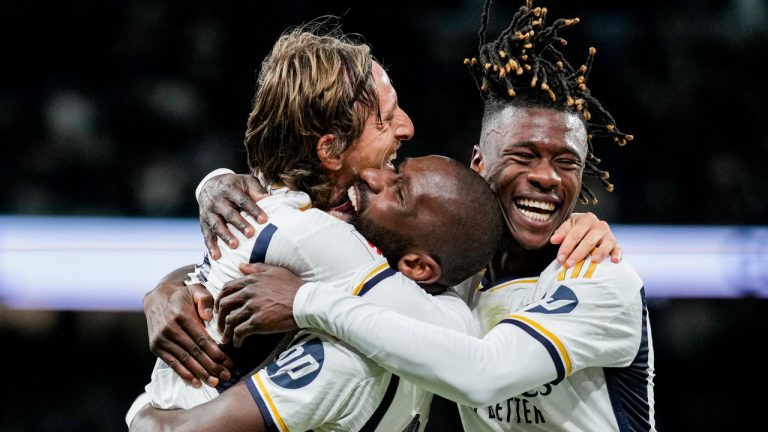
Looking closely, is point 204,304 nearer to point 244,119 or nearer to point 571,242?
point 571,242

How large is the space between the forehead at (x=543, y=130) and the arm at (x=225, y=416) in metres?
1.10

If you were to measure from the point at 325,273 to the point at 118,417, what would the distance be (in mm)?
2457

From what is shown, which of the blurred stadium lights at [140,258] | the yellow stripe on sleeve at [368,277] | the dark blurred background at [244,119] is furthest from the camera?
the dark blurred background at [244,119]

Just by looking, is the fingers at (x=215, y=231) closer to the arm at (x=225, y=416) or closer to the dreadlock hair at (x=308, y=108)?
the dreadlock hair at (x=308, y=108)

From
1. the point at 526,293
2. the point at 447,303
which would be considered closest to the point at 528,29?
the point at 526,293

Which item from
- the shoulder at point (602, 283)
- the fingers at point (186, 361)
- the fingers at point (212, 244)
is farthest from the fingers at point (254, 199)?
the shoulder at point (602, 283)

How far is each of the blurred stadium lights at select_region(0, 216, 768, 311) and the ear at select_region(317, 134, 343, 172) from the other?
1838 millimetres

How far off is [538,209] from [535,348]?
64 centimetres

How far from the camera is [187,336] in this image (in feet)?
6.47

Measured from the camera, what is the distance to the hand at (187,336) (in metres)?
1.90

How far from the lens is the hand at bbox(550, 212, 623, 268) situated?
2.10m

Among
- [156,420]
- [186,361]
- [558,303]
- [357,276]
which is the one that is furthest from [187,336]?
[558,303]

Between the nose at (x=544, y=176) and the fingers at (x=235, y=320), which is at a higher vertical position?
the nose at (x=544, y=176)

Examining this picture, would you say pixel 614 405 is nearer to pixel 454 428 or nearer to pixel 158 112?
pixel 454 428
